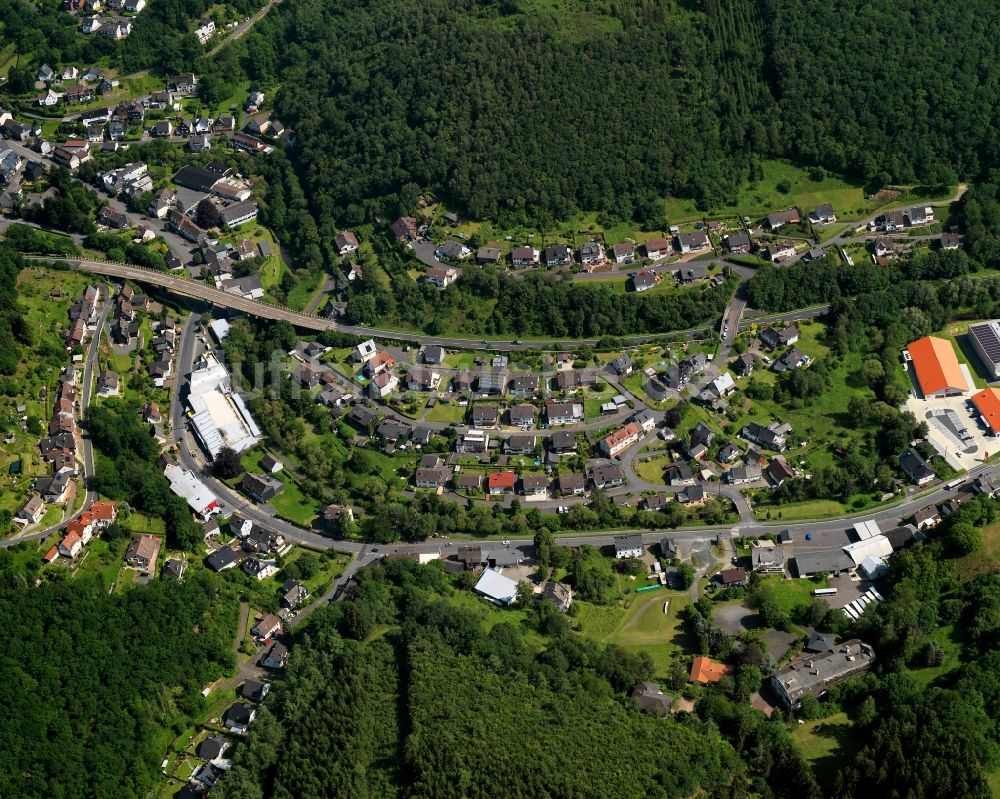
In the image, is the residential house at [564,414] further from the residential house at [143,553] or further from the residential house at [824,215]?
the residential house at [143,553]

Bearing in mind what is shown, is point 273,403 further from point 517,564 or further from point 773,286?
point 773,286

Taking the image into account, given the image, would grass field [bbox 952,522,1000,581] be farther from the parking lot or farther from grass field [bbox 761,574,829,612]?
the parking lot

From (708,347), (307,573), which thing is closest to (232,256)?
(307,573)

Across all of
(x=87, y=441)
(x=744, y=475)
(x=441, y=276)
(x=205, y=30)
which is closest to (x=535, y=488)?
(x=744, y=475)

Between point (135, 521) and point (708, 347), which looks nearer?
point (135, 521)

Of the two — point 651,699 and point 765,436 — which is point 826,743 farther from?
point 765,436

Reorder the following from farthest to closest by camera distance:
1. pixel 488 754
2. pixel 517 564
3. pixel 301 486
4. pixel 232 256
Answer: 1. pixel 232 256
2. pixel 301 486
3. pixel 517 564
4. pixel 488 754
